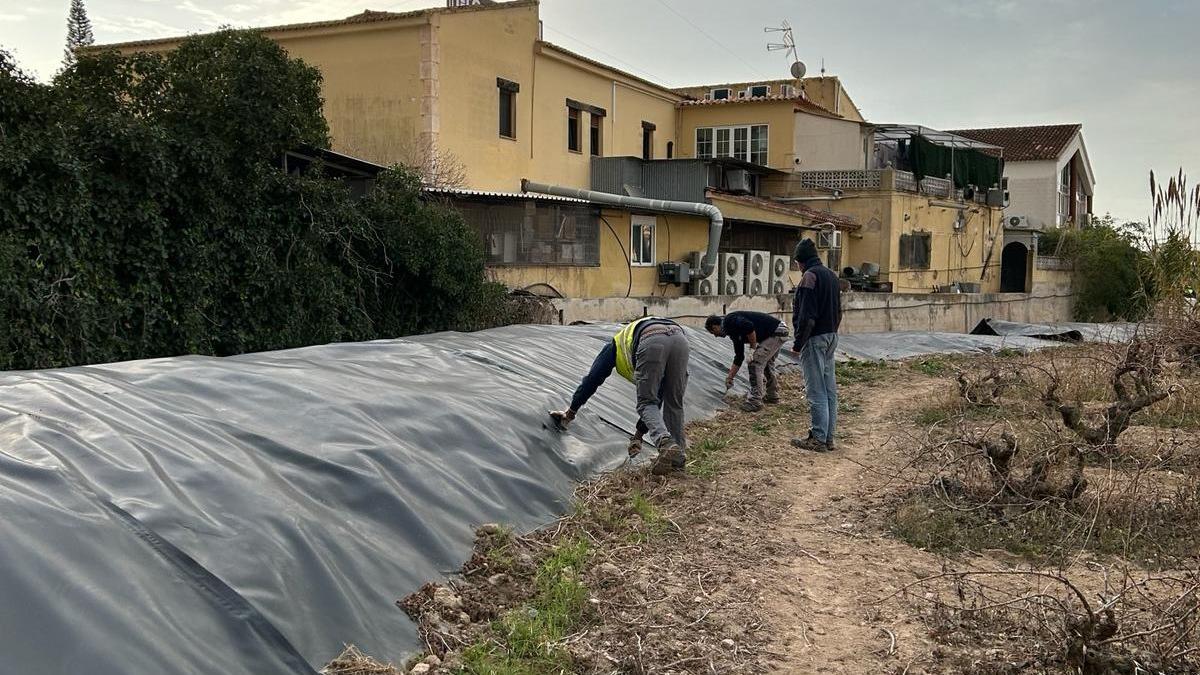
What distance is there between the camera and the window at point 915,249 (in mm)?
30344

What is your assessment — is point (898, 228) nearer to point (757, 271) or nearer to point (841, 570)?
point (757, 271)

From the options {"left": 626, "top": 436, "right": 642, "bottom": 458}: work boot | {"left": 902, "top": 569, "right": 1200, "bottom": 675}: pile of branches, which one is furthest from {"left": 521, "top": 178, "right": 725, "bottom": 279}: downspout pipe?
{"left": 902, "top": 569, "right": 1200, "bottom": 675}: pile of branches

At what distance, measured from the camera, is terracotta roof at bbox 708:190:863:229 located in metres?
25.8

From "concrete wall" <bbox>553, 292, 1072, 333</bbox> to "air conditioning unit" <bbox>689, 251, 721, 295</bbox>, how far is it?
3.14m

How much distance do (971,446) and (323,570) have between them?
14.9 feet

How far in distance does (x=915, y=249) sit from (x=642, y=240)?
12.0m

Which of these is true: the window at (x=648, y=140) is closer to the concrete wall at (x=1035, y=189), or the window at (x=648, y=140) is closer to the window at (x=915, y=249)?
the window at (x=915, y=249)

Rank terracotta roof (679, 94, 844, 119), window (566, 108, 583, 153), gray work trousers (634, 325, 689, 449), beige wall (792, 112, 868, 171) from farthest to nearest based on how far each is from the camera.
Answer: terracotta roof (679, 94, 844, 119)
beige wall (792, 112, 868, 171)
window (566, 108, 583, 153)
gray work trousers (634, 325, 689, 449)

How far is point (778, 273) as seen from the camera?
26594mm

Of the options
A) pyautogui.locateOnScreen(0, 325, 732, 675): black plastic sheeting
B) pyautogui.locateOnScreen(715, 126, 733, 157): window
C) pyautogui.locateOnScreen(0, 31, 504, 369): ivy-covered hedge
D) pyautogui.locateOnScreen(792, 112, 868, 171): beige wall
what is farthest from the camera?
pyautogui.locateOnScreen(715, 126, 733, 157): window

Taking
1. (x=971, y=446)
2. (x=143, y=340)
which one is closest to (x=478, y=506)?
(x=971, y=446)

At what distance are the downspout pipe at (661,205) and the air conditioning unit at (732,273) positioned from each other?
0.56 meters

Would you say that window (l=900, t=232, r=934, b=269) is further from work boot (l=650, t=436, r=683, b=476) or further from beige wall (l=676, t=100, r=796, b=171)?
work boot (l=650, t=436, r=683, b=476)

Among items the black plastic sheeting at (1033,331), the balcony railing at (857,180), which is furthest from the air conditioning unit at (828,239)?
the black plastic sheeting at (1033,331)
